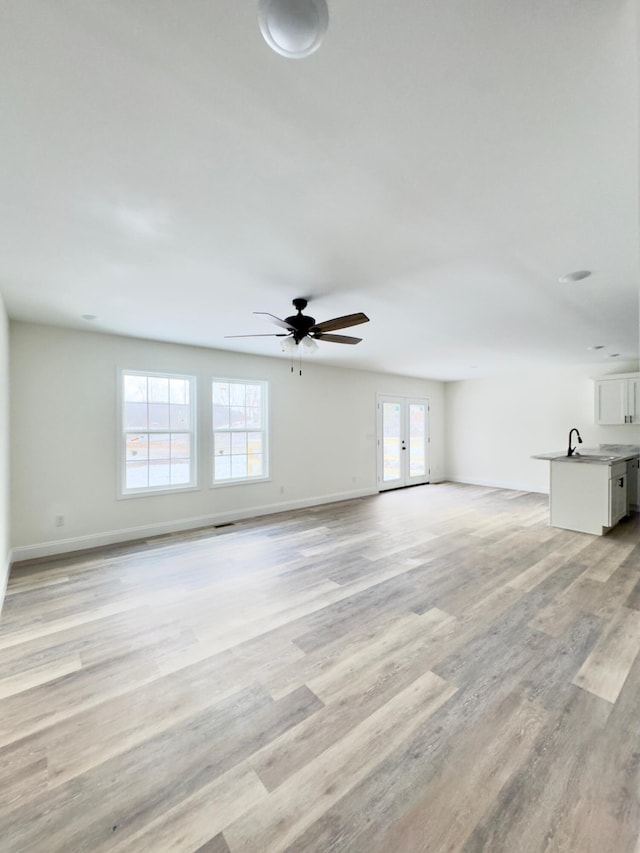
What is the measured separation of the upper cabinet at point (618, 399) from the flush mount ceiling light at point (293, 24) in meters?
7.39

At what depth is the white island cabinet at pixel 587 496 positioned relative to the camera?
15.0 ft

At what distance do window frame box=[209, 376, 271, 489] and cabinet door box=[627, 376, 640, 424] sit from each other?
610 cm

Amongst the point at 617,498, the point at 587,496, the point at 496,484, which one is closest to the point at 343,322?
the point at 587,496

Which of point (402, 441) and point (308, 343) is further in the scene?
point (402, 441)

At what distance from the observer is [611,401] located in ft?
20.9

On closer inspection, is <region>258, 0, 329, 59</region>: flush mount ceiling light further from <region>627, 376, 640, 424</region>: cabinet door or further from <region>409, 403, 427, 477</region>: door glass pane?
<region>409, 403, 427, 477</region>: door glass pane

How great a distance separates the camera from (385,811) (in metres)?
1.36

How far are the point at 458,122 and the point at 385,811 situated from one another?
263cm

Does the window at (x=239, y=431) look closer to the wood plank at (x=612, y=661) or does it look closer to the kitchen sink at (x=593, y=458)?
the kitchen sink at (x=593, y=458)

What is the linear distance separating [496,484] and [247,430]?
583 cm

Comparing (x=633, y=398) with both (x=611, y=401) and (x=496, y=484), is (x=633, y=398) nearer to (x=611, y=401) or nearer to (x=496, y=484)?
(x=611, y=401)

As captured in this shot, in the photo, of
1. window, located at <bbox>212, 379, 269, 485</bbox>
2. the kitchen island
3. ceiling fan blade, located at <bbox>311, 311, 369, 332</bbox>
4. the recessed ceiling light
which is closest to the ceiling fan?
ceiling fan blade, located at <bbox>311, 311, 369, 332</bbox>

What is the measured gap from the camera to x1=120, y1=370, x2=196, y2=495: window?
475 centimetres

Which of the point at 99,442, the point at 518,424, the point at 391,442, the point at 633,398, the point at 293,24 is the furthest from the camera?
the point at 391,442
